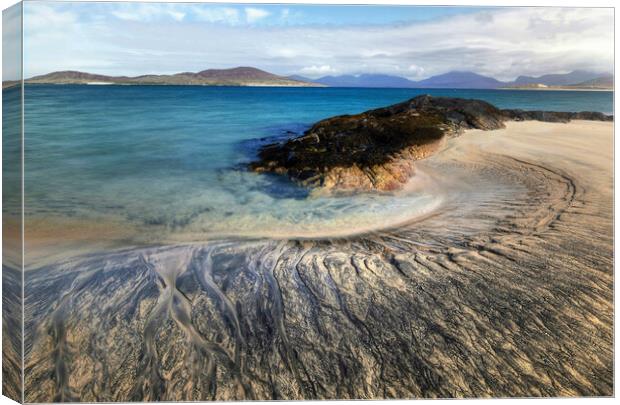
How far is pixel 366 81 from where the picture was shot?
3877 millimetres

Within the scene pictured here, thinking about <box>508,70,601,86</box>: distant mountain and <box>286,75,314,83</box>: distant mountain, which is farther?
<box>286,75,314,83</box>: distant mountain

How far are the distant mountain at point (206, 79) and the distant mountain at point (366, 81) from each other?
172 millimetres

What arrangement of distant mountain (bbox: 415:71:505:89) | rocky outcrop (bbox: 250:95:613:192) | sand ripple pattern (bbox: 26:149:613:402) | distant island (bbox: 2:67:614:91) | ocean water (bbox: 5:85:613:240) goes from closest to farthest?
sand ripple pattern (bbox: 26:149:613:402) → ocean water (bbox: 5:85:613:240) → distant island (bbox: 2:67:614:91) → distant mountain (bbox: 415:71:505:89) → rocky outcrop (bbox: 250:95:613:192)

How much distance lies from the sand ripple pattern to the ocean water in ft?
1.09

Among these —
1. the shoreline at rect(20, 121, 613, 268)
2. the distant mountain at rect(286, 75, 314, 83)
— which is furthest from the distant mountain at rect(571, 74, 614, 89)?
the distant mountain at rect(286, 75, 314, 83)

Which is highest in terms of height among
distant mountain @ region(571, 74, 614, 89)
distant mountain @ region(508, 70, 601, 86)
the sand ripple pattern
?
distant mountain @ region(508, 70, 601, 86)

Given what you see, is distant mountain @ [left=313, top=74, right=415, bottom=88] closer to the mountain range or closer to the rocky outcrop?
the mountain range

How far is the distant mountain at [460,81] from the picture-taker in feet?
12.4

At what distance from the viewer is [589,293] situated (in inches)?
120

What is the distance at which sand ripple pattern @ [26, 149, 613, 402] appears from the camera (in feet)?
8.65

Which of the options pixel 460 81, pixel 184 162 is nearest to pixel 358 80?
pixel 460 81

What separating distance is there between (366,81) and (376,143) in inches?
52.1

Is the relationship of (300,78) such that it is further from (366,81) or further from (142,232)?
(142,232)

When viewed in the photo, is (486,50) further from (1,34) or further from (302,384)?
(1,34)
